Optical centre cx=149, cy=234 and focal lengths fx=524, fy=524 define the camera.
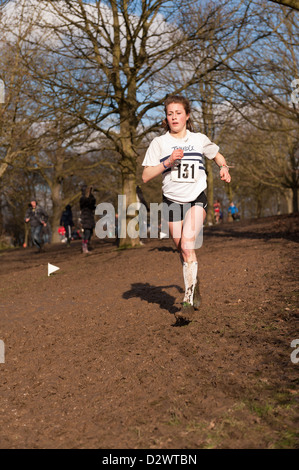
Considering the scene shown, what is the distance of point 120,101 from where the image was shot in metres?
13.7

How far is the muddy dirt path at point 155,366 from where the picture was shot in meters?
2.98

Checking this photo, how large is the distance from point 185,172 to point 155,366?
6.44ft

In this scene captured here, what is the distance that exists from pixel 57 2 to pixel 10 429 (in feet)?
38.0

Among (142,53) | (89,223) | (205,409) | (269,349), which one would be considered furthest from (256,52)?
(205,409)

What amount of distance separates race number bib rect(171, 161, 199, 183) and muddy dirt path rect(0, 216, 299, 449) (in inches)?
57.8

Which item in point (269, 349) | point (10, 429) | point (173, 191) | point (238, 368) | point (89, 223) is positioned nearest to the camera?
point (10, 429)

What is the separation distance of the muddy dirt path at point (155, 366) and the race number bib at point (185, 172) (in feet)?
4.82

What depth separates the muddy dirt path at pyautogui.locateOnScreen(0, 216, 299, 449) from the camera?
9.78ft

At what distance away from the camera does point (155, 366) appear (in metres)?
4.17

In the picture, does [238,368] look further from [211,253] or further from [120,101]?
[120,101]
